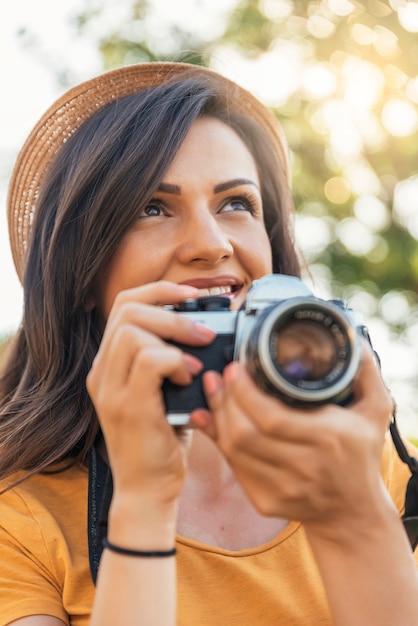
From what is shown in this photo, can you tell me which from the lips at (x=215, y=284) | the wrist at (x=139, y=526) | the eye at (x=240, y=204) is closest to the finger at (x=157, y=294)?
the wrist at (x=139, y=526)

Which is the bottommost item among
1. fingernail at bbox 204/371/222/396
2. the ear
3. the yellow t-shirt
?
the yellow t-shirt

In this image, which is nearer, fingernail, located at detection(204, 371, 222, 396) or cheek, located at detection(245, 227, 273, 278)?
fingernail, located at detection(204, 371, 222, 396)

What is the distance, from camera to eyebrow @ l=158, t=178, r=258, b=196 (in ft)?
7.10

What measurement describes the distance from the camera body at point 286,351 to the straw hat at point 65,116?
1.24 m

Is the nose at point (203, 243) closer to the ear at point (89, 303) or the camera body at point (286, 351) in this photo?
the ear at point (89, 303)

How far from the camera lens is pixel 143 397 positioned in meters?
1.40

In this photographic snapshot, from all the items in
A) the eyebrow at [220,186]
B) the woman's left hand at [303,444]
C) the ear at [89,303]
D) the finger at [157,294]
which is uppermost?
the eyebrow at [220,186]

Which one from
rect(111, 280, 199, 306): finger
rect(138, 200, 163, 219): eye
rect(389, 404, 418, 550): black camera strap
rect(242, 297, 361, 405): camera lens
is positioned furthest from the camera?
rect(138, 200, 163, 219): eye

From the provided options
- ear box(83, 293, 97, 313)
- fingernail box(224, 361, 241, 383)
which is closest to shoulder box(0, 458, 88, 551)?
ear box(83, 293, 97, 313)

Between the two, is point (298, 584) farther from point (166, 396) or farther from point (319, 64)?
point (319, 64)

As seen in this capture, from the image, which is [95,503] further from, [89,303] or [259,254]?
[259,254]

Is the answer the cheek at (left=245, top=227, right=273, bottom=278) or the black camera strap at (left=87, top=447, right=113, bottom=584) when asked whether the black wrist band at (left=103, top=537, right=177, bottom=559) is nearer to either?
the black camera strap at (left=87, top=447, right=113, bottom=584)

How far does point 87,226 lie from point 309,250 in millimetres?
7979

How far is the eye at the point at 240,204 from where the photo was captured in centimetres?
228
